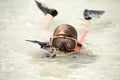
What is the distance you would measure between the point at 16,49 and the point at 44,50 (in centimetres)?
65

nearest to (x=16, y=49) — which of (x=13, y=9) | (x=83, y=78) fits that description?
(x=83, y=78)

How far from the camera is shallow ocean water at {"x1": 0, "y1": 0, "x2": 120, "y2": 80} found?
6797 mm

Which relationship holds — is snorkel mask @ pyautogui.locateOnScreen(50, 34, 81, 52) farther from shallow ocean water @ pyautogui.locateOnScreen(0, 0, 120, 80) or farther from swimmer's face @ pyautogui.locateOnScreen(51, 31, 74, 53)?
shallow ocean water @ pyautogui.locateOnScreen(0, 0, 120, 80)

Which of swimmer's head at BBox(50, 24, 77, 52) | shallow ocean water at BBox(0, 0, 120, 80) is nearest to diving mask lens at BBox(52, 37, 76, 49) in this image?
swimmer's head at BBox(50, 24, 77, 52)

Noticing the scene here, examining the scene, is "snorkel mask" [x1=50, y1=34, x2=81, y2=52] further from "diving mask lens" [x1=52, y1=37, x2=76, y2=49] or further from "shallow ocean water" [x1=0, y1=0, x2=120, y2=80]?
"shallow ocean water" [x1=0, y1=0, x2=120, y2=80]

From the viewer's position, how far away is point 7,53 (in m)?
8.03

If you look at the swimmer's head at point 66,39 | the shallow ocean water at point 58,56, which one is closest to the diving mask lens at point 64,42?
the swimmer's head at point 66,39

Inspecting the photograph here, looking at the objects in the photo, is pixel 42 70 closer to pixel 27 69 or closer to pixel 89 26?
pixel 27 69

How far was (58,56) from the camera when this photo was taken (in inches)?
306

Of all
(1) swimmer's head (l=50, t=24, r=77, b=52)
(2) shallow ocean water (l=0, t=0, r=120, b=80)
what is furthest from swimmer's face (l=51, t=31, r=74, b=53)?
(2) shallow ocean water (l=0, t=0, r=120, b=80)

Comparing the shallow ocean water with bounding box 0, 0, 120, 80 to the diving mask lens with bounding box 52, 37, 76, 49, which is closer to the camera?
the shallow ocean water with bounding box 0, 0, 120, 80

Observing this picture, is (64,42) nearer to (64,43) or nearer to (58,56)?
(64,43)

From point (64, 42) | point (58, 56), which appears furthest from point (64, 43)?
point (58, 56)

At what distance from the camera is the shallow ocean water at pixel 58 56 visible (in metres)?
6.80
